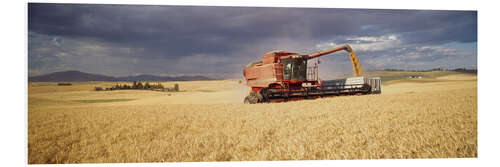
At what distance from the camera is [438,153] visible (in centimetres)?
342

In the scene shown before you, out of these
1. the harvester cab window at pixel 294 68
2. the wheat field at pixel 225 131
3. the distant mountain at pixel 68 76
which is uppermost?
the harvester cab window at pixel 294 68

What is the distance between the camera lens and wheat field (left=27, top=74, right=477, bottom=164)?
340cm

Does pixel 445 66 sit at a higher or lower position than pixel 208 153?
higher

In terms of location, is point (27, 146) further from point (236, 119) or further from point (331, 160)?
point (331, 160)

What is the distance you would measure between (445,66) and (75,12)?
8164 mm

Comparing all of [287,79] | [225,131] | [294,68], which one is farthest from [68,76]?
[294,68]

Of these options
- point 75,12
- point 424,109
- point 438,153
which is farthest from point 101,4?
point 424,109

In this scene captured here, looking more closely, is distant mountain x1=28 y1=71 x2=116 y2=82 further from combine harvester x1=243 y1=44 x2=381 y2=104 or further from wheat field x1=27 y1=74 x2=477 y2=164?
combine harvester x1=243 y1=44 x2=381 y2=104

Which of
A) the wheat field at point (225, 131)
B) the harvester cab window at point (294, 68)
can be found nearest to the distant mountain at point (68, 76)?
the wheat field at point (225, 131)

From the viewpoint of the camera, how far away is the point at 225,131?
4.04 m

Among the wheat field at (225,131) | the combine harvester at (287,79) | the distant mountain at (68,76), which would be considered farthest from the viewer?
the combine harvester at (287,79)

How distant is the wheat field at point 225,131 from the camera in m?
3.40

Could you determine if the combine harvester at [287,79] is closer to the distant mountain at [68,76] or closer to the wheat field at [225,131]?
the wheat field at [225,131]

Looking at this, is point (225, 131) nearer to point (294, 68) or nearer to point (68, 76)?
point (68, 76)
